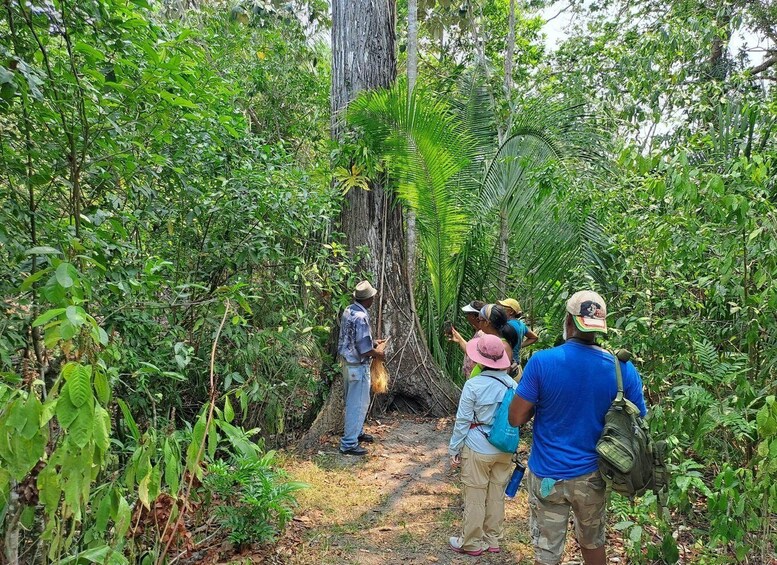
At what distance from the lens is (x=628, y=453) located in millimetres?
2811

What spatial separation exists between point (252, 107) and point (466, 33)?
7.32 meters

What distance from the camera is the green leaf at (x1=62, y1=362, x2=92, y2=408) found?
Result: 5.16ft

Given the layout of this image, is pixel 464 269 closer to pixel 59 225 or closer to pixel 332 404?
pixel 332 404

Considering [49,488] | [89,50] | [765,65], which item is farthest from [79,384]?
[765,65]

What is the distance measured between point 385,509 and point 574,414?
2221 mm

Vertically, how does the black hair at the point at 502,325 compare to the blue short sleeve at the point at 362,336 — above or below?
above

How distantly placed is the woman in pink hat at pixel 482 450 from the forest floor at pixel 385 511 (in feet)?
0.74

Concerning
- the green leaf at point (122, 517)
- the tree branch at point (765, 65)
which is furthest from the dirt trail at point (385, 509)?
the tree branch at point (765, 65)

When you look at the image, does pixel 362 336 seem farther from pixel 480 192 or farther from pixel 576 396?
pixel 576 396

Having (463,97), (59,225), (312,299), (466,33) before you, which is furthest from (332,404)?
(466,33)

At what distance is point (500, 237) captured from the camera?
273 inches

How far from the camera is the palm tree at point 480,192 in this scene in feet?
19.1

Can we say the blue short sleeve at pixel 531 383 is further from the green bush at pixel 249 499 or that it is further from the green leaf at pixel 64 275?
the green leaf at pixel 64 275

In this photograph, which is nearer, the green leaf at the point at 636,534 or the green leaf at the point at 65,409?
the green leaf at the point at 65,409
